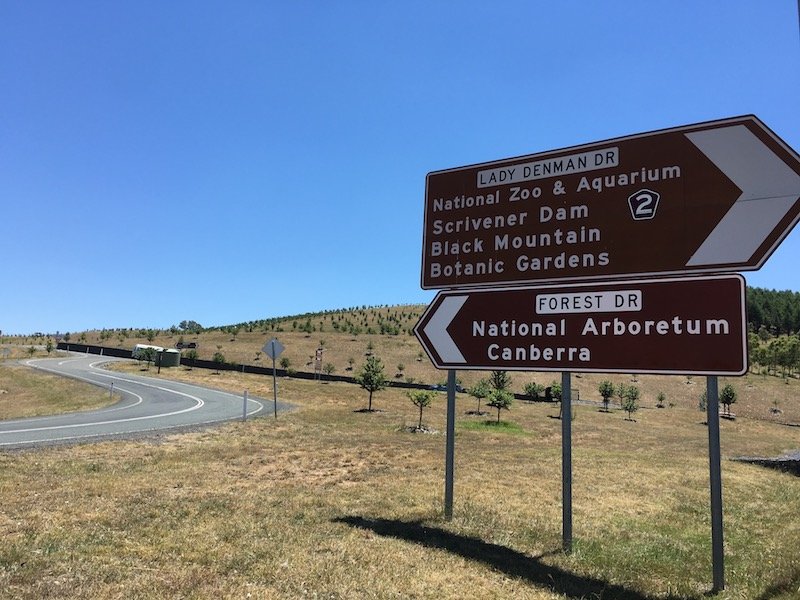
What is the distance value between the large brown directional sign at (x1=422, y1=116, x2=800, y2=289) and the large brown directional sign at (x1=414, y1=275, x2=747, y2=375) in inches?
9.4

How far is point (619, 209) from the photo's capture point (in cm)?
630

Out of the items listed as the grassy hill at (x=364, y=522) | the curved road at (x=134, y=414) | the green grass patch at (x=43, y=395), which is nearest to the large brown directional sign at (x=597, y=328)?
the grassy hill at (x=364, y=522)

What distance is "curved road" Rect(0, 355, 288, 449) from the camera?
623 inches

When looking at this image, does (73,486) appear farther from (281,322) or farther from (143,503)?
(281,322)

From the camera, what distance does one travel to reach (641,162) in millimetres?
6262

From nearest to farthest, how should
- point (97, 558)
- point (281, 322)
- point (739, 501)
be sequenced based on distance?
point (97, 558)
point (739, 501)
point (281, 322)

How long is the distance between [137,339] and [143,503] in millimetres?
86393

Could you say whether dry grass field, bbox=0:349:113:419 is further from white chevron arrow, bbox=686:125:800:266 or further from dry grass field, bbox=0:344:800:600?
white chevron arrow, bbox=686:125:800:266

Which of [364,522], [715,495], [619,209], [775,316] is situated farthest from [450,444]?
[775,316]

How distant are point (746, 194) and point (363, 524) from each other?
19.6 ft

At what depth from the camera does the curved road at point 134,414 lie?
15820 millimetres

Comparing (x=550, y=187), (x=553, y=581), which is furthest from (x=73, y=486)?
(x=550, y=187)

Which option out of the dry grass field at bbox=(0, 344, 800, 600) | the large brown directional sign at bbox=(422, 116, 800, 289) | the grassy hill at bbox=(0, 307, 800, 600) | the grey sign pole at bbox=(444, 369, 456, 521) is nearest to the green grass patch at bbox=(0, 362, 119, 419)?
the grassy hill at bbox=(0, 307, 800, 600)

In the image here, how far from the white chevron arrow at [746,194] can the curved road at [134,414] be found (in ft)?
51.3
